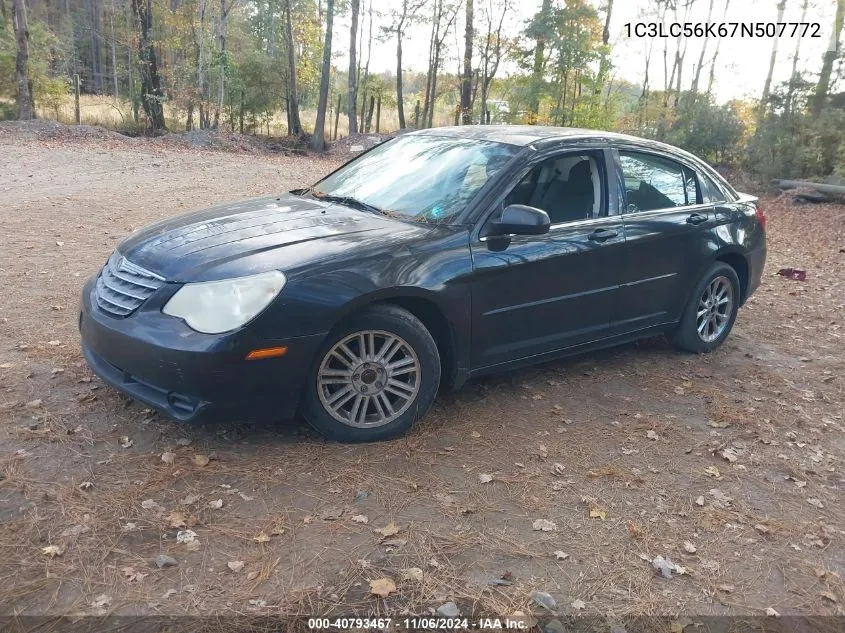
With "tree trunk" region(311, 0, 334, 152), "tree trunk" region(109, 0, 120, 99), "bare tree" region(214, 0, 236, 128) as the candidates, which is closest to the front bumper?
"tree trunk" region(311, 0, 334, 152)

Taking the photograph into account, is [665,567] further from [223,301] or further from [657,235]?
[657,235]

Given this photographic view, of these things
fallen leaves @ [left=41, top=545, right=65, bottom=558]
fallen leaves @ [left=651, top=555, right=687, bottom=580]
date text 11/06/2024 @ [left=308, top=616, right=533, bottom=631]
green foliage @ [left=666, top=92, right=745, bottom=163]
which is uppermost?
green foliage @ [left=666, top=92, right=745, bottom=163]

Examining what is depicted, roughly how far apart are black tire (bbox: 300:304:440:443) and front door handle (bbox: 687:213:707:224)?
8.46 feet

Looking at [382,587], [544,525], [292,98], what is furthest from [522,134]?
[292,98]

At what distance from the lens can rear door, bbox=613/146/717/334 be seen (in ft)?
17.0

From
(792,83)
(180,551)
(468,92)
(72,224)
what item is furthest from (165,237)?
(468,92)

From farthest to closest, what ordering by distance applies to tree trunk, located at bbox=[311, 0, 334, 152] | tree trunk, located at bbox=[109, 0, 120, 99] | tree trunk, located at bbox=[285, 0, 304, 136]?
tree trunk, located at bbox=[109, 0, 120, 99] < tree trunk, located at bbox=[285, 0, 304, 136] < tree trunk, located at bbox=[311, 0, 334, 152]

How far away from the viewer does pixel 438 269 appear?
164 inches

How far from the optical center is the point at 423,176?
4855 mm

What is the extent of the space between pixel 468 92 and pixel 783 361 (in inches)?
1037

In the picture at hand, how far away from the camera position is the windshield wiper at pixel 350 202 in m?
4.67

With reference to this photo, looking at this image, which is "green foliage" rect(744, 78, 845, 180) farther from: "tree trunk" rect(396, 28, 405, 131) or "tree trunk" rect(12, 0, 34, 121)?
"tree trunk" rect(12, 0, 34, 121)

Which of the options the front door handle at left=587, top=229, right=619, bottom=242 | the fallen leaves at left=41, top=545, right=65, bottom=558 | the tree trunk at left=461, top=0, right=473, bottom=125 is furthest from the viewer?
the tree trunk at left=461, top=0, right=473, bottom=125

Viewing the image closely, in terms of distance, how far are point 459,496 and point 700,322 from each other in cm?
317
